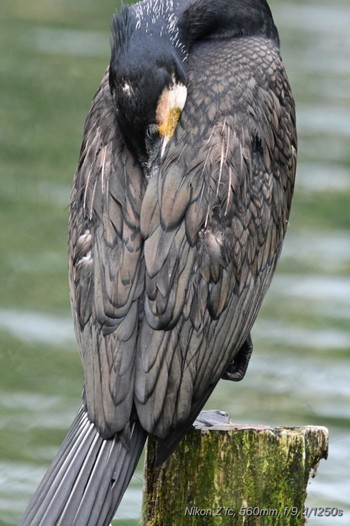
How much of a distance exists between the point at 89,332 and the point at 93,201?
0.58 m

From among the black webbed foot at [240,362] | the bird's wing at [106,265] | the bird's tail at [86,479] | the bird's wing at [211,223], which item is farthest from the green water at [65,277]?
the bird's tail at [86,479]

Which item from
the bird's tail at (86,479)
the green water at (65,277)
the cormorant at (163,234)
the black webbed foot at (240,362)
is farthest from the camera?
the green water at (65,277)

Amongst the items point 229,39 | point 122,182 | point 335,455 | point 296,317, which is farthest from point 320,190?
point 122,182

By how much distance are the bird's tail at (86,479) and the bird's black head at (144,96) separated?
44.9 inches

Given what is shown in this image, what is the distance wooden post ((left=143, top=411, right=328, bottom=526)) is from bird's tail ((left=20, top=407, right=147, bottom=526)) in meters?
0.24

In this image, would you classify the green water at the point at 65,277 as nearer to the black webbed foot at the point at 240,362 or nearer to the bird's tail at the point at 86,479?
the black webbed foot at the point at 240,362

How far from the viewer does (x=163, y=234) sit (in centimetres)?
605

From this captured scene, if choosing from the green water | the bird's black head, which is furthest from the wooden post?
the green water

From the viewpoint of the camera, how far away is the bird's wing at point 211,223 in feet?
19.2

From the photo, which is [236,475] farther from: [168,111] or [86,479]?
[168,111]

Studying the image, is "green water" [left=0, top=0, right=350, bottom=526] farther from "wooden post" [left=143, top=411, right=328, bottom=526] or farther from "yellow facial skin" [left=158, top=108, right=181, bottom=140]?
"yellow facial skin" [left=158, top=108, right=181, bottom=140]

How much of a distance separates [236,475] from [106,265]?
920 mm

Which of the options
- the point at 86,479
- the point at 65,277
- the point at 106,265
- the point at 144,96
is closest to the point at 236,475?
the point at 86,479

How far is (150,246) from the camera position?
601cm
